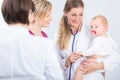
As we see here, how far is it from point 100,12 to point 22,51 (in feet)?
2.51

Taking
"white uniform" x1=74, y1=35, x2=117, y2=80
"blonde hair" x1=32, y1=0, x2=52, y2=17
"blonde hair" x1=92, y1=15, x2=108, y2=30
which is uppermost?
"blonde hair" x1=32, y1=0, x2=52, y2=17

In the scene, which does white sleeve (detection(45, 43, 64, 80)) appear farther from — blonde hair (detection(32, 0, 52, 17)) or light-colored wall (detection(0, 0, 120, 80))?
light-colored wall (detection(0, 0, 120, 80))

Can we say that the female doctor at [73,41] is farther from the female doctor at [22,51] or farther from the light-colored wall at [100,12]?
the female doctor at [22,51]

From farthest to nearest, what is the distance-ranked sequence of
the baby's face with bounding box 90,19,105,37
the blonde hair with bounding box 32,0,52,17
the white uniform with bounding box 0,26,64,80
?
the baby's face with bounding box 90,19,105,37 → the blonde hair with bounding box 32,0,52,17 → the white uniform with bounding box 0,26,64,80

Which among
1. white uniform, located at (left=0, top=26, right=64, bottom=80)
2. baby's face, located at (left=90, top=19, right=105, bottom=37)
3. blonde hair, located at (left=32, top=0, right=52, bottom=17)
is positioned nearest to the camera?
white uniform, located at (left=0, top=26, right=64, bottom=80)

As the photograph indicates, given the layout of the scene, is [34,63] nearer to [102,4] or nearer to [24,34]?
[24,34]

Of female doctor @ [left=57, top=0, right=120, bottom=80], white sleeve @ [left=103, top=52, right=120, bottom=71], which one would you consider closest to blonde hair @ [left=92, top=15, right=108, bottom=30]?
female doctor @ [left=57, top=0, right=120, bottom=80]

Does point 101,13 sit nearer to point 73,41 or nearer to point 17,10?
point 73,41

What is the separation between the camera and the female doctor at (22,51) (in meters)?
1.13

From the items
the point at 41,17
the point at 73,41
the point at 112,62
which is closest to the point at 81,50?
the point at 73,41

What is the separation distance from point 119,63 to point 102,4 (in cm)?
41

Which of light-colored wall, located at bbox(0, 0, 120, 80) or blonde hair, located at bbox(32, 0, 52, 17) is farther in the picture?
light-colored wall, located at bbox(0, 0, 120, 80)

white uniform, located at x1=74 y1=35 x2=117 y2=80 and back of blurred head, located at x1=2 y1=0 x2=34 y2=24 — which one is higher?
back of blurred head, located at x1=2 y1=0 x2=34 y2=24

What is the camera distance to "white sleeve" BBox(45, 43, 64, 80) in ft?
3.80
